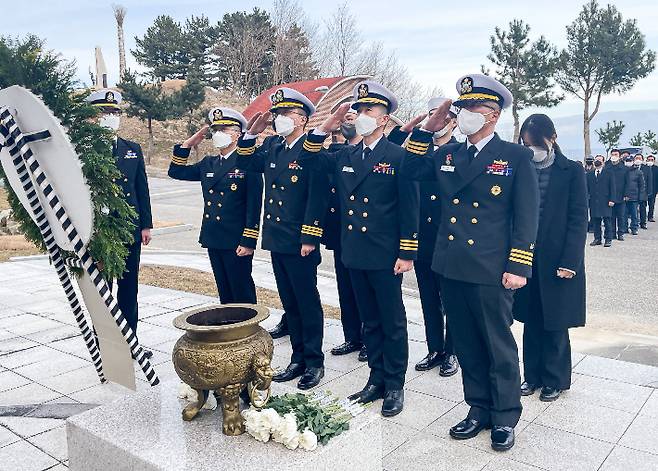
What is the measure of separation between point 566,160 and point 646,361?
2446mm

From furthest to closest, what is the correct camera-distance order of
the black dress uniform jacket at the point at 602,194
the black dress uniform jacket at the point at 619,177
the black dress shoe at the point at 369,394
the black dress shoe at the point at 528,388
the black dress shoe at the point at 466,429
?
the black dress uniform jacket at the point at 619,177 → the black dress uniform jacket at the point at 602,194 → the black dress shoe at the point at 528,388 → the black dress shoe at the point at 369,394 → the black dress shoe at the point at 466,429

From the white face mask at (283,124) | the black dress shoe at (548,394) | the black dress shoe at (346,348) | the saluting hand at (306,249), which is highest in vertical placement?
the white face mask at (283,124)

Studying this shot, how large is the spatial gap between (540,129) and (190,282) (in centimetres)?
637

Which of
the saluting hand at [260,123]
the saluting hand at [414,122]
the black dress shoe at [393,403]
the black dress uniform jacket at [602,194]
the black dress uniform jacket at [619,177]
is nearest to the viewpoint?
the saluting hand at [414,122]

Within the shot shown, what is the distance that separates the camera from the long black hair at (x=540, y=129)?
4406mm

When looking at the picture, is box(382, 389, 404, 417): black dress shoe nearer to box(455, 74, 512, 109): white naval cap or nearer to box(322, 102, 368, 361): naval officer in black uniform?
box(322, 102, 368, 361): naval officer in black uniform

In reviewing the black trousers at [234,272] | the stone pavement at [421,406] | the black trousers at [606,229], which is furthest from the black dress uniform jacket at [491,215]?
the black trousers at [606,229]

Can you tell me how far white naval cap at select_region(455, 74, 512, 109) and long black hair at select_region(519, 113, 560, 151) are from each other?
2.12 ft

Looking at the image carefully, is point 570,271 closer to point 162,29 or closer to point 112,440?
point 112,440

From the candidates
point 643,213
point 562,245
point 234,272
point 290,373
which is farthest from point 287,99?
point 643,213

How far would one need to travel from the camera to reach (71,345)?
6227 millimetres

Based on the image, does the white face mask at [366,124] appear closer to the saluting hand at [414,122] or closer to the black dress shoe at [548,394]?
the saluting hand at [414,122]

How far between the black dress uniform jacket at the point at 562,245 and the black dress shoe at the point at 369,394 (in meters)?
1.36

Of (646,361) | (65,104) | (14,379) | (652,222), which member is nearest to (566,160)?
(646,361)
